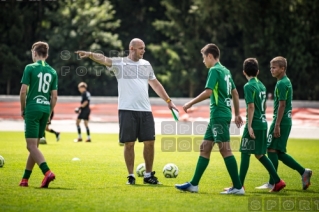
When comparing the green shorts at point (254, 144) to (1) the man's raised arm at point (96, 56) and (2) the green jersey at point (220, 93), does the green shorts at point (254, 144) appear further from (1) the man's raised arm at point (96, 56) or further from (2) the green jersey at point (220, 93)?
(1) the man's raised arm at point (96, 56)

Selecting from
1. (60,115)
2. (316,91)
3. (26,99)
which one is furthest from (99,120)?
(26,99)

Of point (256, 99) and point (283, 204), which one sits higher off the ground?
point (256, 99)

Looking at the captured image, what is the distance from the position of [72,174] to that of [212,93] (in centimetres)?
384

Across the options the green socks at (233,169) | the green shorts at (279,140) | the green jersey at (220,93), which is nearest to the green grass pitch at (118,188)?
the green socks at (233,169)

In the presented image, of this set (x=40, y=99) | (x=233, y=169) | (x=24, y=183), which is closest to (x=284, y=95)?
(x=233, y=169)

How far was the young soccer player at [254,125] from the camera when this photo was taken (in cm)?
1002

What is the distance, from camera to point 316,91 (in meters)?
44.7

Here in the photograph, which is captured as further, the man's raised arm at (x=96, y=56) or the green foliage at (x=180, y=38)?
the green foliage at (x=180, y=38)

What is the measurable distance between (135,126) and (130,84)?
72cm

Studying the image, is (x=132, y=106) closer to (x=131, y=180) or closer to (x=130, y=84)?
(x=130, y=84)

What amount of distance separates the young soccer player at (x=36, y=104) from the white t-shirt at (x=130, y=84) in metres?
1.20

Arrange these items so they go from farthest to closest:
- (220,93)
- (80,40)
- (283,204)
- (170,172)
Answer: (80,40), (170,172), (220,93), (283,204)

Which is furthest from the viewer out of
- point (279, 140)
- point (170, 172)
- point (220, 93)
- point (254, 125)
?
point (170, 172)

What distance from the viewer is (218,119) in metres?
9.48
